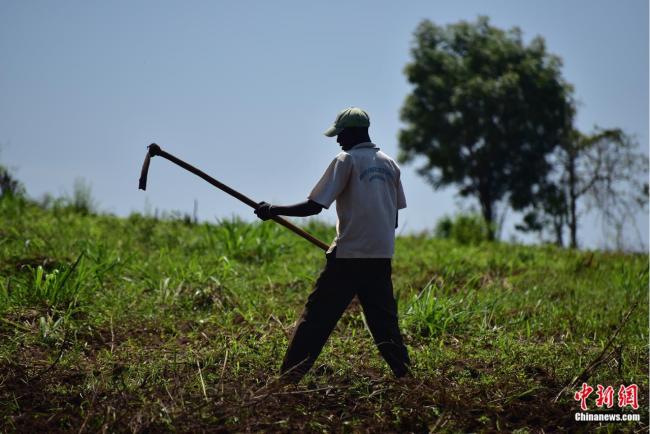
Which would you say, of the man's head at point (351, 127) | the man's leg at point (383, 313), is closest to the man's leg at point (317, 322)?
the man's leg at point (383, 313)

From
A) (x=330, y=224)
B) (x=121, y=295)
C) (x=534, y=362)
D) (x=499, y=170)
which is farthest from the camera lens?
(x=499, y=170)

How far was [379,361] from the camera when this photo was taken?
18.2ft

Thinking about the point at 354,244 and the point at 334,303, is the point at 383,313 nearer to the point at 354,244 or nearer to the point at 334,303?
the point at 334,303

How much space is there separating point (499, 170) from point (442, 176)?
216 centimetres

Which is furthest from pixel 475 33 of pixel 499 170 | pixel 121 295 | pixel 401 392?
pixel 401 392

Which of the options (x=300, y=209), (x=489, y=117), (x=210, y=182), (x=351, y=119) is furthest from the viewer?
(x=489, y=117)

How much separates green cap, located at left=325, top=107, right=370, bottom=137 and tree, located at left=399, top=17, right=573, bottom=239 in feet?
76.5

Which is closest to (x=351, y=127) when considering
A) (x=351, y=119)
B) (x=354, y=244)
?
A: (x=351, y=119)

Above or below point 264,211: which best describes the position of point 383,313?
below

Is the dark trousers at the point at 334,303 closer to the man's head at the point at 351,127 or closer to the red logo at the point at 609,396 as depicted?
the man's head at the point at 351,127

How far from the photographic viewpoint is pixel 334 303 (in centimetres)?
481

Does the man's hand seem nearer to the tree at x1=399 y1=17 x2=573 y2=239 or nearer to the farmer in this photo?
the farmer

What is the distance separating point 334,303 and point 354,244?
394 mm

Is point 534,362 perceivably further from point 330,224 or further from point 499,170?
point 499,170
